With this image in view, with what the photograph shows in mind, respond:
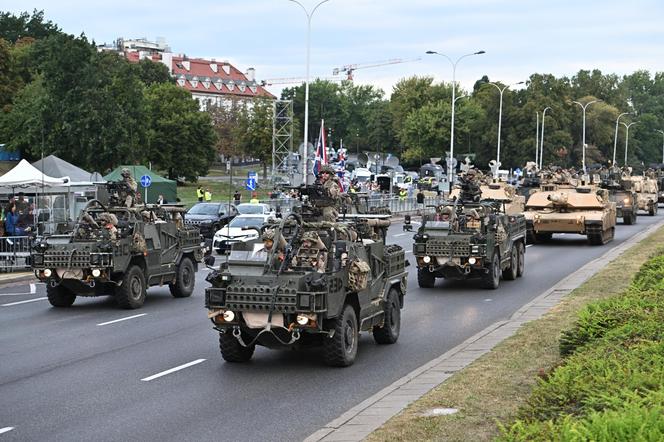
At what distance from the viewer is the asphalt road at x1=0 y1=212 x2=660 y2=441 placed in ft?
35.6

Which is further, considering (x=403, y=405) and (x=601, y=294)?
(x=601, y=294)

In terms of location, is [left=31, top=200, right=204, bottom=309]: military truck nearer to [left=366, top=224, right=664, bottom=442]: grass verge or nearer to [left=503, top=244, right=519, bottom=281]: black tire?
[left=503, top=244, right=519, bottom=281]: black tire

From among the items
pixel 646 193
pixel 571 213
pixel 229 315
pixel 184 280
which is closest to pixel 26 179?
pixel 184 280

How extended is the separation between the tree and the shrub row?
7815cm

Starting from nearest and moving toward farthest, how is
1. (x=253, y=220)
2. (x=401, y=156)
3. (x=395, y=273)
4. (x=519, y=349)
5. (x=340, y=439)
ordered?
(x=340, y=439) < (x=519, y=349) < (x=395, y=273) < (x=253, y=220) < (x=401, y=156)

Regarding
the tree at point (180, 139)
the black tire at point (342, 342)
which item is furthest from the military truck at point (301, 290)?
the tree at point (180, 139)

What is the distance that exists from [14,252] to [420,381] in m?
18.4

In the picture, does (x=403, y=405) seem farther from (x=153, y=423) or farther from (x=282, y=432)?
(x=153, y=423)

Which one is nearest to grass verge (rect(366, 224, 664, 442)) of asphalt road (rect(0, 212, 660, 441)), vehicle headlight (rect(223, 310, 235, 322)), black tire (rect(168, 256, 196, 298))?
asphalt road (rect(0, 212, 660, 441))

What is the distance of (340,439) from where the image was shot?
9.59 m

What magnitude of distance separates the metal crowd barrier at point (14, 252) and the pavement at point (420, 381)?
572 inches

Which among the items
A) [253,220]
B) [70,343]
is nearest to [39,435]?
[70,343]

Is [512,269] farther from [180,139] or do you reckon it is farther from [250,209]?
[180,139]

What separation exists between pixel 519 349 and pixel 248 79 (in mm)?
164970
